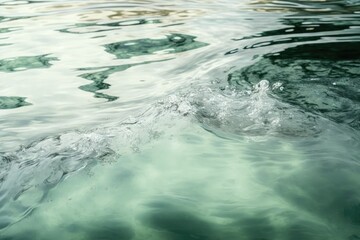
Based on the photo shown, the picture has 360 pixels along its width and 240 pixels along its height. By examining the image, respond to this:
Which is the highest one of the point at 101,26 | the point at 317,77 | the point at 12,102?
the point at 317,77

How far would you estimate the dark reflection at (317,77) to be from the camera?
270 cm

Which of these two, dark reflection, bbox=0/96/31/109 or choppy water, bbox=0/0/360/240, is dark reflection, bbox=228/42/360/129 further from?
dark reflection, bbox=0/96/31/109

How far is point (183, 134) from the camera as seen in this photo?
2297mm

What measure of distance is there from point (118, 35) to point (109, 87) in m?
1.55

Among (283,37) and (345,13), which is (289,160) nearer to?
(283,37)

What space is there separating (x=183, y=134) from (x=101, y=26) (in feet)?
10.8

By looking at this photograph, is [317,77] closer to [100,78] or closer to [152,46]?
[100,78]

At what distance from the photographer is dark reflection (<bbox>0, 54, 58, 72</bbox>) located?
394 centimetres

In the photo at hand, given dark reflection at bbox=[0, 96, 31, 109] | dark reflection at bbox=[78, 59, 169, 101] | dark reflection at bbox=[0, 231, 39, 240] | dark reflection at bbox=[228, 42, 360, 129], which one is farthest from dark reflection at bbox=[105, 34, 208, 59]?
dark reflection at bbox=[0, 231, 39, 240]

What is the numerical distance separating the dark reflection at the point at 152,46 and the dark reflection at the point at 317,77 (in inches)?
34.5

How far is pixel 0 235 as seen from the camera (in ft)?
5.48

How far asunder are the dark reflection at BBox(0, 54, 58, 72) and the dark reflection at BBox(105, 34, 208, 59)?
21.4 inches

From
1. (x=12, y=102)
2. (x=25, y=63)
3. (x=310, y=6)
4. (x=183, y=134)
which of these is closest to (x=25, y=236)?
(x=183, y=134)

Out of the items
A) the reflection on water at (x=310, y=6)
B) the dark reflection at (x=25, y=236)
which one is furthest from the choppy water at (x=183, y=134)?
the reflection on water at (x=310, y=6)
